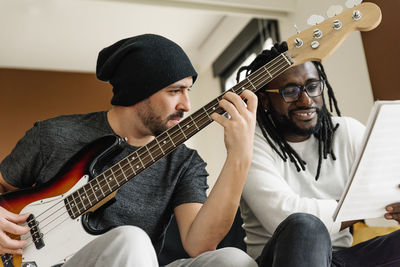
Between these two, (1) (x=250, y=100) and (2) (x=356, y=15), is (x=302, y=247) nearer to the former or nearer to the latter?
(1) (x=250, y=100)

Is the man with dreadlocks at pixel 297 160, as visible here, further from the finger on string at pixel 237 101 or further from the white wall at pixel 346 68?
the white wall at pixel 346 68

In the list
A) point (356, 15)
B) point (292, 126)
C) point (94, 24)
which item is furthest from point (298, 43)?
point (94, 24)

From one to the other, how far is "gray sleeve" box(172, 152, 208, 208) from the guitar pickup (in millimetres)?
379

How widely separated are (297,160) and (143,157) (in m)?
0.52

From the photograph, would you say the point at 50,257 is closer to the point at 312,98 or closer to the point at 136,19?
the point at 312,98

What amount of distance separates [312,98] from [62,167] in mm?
768

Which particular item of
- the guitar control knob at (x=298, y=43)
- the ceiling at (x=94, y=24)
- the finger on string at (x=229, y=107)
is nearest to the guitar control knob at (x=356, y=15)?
the guitar control knob at (x=298, y=43)

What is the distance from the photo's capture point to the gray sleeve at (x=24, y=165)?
4.24 feet

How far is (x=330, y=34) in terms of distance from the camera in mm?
1271

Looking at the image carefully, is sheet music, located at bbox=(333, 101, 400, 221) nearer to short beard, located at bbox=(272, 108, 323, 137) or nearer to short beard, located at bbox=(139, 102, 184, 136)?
short beard, located at bbox=(272, 108, 323, 137)

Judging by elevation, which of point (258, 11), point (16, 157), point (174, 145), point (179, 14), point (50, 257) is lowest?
point (50, 257)

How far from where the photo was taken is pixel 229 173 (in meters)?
1.12

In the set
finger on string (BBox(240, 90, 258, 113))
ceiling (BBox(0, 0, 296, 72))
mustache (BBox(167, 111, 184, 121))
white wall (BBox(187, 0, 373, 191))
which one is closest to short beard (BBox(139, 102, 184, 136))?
mustache (BBox(167, 111, 184, 121))

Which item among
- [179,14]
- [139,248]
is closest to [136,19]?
[179,14]
